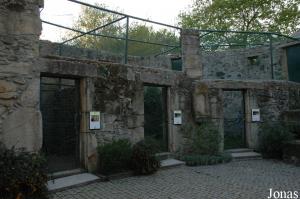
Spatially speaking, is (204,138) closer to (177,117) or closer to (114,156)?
(177,117)

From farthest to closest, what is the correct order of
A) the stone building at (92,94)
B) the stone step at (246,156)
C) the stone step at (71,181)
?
the stone step at (246,156) → the stone step at (71,181) → the stone building at (92,94)

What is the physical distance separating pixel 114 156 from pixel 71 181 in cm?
98

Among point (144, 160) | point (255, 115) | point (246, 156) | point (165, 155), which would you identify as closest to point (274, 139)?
point (246, 156)

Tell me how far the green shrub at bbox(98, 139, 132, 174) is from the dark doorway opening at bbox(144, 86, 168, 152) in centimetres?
183

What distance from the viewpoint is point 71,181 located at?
5855 millimetres

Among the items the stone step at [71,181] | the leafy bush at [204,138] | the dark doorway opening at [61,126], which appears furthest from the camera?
the leafy bush at [204,138]

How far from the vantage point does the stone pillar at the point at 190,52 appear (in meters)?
8.93

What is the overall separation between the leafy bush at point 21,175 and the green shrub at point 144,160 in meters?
2.45

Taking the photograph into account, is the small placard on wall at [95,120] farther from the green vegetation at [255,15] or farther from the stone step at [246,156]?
the green vegetation at [255,15]

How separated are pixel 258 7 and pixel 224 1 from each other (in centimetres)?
220

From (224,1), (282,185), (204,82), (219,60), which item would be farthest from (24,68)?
(224,1)

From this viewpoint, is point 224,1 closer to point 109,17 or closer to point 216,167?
point 109,17

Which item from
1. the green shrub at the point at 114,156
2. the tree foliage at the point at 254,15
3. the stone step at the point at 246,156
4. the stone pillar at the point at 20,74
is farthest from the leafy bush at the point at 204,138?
the tree foliage at the point at 254,15

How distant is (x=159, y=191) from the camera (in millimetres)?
A: 5492
